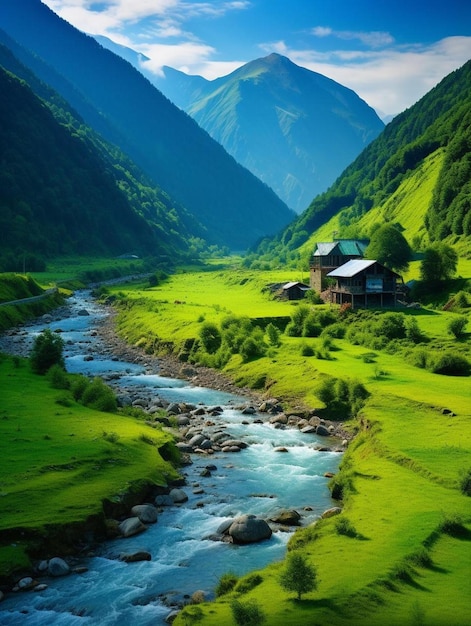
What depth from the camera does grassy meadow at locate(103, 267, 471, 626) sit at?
1120 inches

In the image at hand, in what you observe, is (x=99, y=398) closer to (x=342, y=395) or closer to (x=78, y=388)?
(x=78, y=388)

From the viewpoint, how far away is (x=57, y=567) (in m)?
34.9

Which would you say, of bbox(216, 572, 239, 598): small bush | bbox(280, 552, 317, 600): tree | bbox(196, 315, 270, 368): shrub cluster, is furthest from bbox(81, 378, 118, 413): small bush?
bbox(280, 552, 317, 600): tree

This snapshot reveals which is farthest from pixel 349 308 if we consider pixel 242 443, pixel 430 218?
pixel 430 218

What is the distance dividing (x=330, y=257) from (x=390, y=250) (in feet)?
45.0

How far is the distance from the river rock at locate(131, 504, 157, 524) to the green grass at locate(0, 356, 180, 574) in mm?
1702

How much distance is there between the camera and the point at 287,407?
7106 centimetres

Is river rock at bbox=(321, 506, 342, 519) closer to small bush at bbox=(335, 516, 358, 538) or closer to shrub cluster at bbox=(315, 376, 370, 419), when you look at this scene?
small bush at bbox=(335, 516, 358, 538)

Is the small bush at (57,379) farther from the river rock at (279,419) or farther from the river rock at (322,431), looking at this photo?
the river rock at (322,431)

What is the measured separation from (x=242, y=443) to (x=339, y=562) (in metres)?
25.9

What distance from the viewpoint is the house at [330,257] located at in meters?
140

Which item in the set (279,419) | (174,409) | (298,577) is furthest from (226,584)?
(174,409)

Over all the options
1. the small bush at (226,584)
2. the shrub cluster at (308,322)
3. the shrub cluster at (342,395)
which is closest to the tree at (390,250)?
the shrub cluster at (308,322)

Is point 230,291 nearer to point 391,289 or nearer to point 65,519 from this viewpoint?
point 391,289
